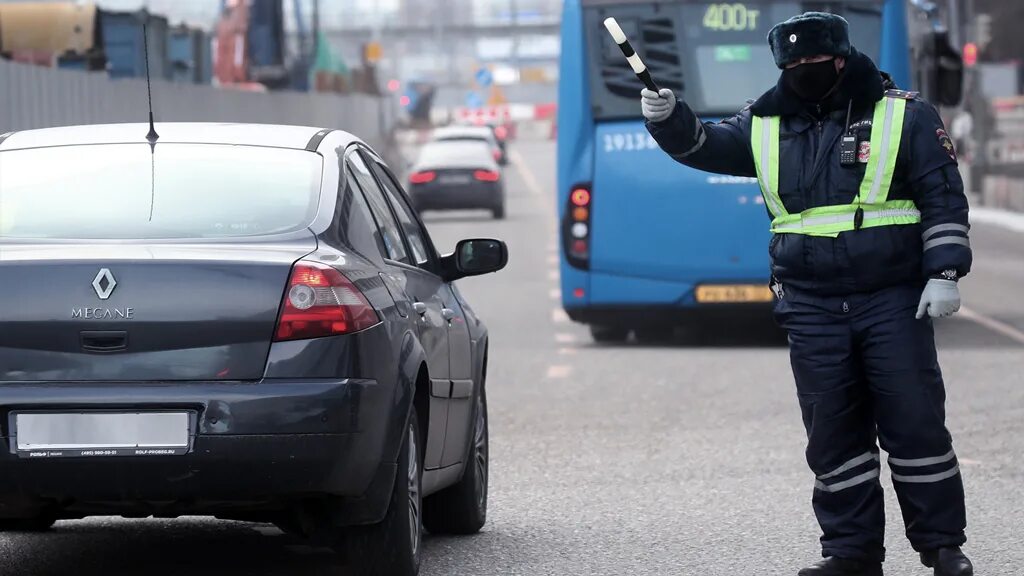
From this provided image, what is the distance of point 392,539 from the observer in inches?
251

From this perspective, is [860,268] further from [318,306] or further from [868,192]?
[318,306]

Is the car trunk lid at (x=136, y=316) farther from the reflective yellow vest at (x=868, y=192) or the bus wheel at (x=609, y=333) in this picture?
the bus wheel at (x=609, y=333)

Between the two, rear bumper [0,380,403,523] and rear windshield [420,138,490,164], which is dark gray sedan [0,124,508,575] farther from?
rear windshield [420,138,490,164]

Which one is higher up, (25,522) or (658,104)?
(658,104)

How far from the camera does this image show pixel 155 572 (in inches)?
274

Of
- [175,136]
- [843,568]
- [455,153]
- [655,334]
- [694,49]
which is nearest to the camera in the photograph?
[843,568]

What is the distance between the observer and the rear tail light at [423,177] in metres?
38.7

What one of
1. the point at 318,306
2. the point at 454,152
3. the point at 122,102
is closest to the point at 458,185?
the point at 454,152

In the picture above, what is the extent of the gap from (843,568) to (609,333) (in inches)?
452

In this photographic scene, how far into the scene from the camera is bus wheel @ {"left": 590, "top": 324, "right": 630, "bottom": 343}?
17453 mm

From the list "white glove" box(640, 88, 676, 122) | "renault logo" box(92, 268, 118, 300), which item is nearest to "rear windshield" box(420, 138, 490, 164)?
"white glove" box(640, 88, 676, 122)

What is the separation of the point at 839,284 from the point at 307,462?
5.35 ft

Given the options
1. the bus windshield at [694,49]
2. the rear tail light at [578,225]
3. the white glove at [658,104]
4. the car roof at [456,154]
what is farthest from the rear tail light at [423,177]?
the white glove at [658,104]

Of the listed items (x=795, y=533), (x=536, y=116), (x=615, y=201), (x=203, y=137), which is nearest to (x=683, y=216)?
(x=615, y=201)
